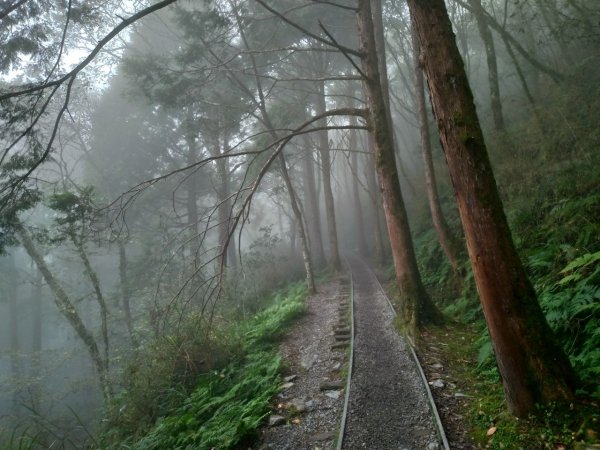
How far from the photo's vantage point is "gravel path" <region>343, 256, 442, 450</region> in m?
4.79

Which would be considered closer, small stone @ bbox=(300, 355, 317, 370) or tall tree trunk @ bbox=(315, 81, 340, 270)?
small stone @ bbox=(300, 355, 317, 370)

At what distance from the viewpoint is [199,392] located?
750 cm

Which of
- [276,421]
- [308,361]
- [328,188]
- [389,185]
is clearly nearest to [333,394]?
[276,421]

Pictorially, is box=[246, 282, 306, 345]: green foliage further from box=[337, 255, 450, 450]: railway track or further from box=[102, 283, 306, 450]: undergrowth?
box=[337, 255, 450, 450]: railway track

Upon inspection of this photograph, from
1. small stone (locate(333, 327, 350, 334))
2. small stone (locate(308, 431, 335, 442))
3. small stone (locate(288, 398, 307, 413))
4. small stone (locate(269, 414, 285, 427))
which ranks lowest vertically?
small stone (locate(308, 431, 335, 442))

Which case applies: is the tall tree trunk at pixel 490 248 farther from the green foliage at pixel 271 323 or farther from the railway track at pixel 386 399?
the green foliage at pixel 271 323

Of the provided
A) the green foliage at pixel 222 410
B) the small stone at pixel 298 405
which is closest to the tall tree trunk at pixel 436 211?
the green foliage at pixel 222 410

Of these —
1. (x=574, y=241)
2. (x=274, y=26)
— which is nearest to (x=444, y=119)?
(x=574, y=241)

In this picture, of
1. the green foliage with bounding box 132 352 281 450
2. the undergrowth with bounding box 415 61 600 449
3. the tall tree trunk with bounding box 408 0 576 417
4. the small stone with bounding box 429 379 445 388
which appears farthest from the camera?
the small stone with bounding box 429 379 445 388

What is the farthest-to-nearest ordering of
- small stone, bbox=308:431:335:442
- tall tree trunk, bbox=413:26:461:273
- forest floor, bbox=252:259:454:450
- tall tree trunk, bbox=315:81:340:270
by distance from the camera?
tall tree trunk, bbox=315:81:340:270
tall tree trunk, bbox=413:26:461:273
small stone, bbox=308:431:335:442
forest floor, bbox=252:259:454:450

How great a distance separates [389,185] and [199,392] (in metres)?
5.82

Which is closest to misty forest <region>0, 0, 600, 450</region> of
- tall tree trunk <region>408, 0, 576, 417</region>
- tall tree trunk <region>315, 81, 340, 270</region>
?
tall tree trunk <region>408, 0, 576, 417</region>

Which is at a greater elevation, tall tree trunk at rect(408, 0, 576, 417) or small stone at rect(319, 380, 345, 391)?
tall tree trunk at rect(408, 0, 576, 417)

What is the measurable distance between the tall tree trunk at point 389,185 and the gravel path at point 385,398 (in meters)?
0.96
